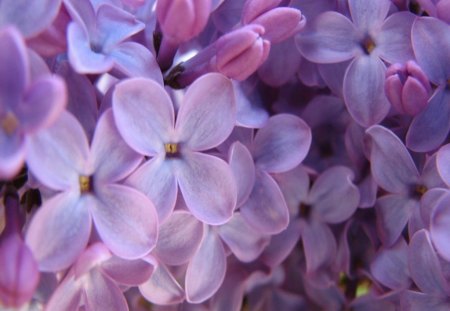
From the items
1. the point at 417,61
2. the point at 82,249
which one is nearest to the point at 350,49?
the point at 417,61

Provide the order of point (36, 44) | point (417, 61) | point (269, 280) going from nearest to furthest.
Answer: point (36, 44) → point (417, 61) → point (269, 280)

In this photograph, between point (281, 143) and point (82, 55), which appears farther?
point (281, 143)

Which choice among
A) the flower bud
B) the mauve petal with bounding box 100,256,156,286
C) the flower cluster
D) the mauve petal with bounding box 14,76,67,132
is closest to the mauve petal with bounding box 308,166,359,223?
the flower cluster

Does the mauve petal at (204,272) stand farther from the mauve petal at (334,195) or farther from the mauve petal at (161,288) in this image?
the mauve petal at (334,195)

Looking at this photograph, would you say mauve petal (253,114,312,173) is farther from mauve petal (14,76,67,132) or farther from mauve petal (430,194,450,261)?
mauve petal (14,76,67,132)

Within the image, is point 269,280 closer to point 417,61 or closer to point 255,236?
point 255,236

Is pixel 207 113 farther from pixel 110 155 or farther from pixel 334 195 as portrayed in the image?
pixel 334 195

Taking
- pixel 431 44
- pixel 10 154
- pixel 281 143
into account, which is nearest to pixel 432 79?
pixel 431 44
